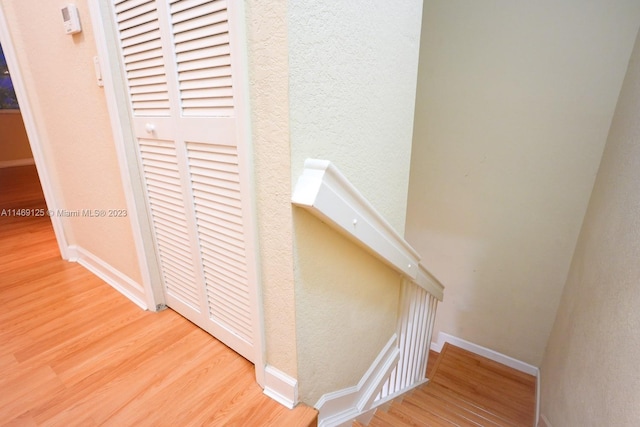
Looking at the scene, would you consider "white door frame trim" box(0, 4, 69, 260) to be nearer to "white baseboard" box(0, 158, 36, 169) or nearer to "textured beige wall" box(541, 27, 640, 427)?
"textured beige wall" box(541, 27, 640, 427)

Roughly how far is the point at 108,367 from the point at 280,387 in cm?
71

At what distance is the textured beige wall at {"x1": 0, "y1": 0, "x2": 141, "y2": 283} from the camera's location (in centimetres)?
127

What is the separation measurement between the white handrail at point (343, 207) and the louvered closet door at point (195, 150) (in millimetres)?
A: 210

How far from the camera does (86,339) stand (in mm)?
1281

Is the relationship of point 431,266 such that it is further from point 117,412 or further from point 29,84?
point 29,84

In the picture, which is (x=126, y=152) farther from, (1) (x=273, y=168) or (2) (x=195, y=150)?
(1) (x=273, y=168)

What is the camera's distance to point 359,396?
4.43ft

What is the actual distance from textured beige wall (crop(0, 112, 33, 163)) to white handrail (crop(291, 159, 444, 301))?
685 cm

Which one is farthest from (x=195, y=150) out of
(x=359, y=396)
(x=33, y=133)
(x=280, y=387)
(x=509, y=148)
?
(x=509, y=148)

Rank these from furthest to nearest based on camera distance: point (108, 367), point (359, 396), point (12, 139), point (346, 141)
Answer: point (12, 139), point (359, 396), point (108, 367), point (346, 141)

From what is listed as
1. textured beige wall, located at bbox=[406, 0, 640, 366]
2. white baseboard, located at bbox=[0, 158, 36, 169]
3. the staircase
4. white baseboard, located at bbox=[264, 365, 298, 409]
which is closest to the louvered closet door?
white baseboard, located at bbox=[264, 365, 298, 409]

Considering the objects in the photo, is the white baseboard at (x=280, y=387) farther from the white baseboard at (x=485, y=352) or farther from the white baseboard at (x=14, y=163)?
the white baseboard at (x=14, y=163)

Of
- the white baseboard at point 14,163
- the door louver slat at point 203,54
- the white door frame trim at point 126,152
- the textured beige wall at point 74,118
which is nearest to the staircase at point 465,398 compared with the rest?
the white door frame trim at point 126,152

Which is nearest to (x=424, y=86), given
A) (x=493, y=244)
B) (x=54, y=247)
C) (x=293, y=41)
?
(x=493, y=244)
